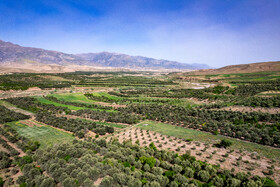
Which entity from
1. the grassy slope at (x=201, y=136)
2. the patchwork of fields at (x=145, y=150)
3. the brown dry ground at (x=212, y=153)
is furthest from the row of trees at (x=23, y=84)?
the brown dry ground at (x=212, y=153)

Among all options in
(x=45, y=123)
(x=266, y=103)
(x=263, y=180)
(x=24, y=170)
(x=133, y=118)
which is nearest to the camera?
(x=263, y=180)

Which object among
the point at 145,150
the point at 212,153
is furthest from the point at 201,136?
the point at 145,150

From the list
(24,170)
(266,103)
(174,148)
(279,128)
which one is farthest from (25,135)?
(266,103)

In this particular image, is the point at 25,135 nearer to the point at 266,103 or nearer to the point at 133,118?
the point at 133,118

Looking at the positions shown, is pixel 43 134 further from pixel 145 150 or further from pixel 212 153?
pixel 212 153

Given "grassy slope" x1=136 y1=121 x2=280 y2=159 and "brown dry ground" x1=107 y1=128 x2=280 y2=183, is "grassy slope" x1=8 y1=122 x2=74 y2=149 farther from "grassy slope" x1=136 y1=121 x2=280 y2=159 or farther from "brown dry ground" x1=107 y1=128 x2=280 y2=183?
"grassy slope" x1=136 y1=121 x2=280 y2=159
